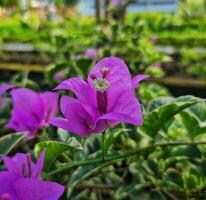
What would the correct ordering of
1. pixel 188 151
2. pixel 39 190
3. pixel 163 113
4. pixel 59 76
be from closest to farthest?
pixel 39 190, pixel 163 113, pixel 188 151, pixel 59 76

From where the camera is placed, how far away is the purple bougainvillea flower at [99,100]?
1.65 feet

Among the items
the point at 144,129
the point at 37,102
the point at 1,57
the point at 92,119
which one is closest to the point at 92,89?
the point at 92,119

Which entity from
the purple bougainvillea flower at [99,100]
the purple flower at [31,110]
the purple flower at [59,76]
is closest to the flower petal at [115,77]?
the purple bougainvillea flower at [99,100]

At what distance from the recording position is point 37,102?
2.45 ft

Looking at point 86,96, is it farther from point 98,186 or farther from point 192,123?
point 98,186

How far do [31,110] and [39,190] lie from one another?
12.9 inches

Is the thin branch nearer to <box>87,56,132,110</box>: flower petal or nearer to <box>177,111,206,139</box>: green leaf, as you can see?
<box>177,111,206,139</box>: green leaf

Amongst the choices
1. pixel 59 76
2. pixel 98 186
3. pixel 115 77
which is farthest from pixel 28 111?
pixel 59 76

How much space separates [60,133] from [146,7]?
13884mm

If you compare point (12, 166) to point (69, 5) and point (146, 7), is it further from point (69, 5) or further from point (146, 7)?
point (146, 7)

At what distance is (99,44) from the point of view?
1.74m

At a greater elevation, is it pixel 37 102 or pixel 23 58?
pixel 37 102

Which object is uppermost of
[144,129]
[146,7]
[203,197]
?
[144,129]

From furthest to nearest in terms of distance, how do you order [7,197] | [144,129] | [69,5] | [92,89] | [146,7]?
1. [146,7]
2. [69,5]
3. [144,129]
4. [92,89]
5. [7,197]
